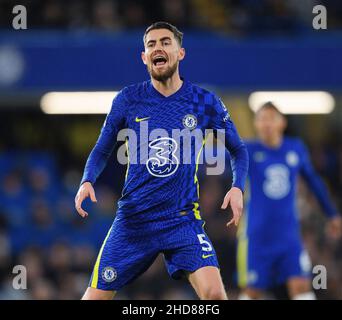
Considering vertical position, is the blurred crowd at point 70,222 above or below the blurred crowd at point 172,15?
below

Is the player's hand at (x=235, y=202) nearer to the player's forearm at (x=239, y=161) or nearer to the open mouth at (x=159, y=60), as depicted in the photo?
the player's forearm at (x=239, y=161)

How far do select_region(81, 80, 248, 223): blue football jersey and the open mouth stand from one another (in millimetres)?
219

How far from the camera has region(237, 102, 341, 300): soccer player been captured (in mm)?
9727

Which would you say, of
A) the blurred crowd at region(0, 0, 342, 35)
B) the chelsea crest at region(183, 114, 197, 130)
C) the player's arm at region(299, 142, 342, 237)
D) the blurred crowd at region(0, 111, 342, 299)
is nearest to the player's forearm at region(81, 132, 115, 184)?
the chelsea crest at region(183, 114, 197, 130)

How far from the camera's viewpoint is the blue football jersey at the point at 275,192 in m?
9.76

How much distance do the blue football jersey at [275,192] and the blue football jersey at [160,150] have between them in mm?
3118

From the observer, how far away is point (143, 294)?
12.8 metres

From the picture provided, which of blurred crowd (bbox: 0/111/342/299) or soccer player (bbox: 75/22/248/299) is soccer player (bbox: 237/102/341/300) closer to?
blurred crowd (bbox: 0/111/342/299)

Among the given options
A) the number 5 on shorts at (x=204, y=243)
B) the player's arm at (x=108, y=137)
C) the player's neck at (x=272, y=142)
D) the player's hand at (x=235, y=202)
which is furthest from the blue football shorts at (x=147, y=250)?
the player's neck at (x=272, y=142)

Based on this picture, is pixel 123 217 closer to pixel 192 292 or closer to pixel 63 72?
pixel 192 292

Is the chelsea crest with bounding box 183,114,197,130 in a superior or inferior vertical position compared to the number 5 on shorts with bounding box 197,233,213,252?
superior
